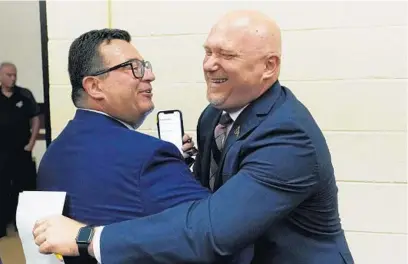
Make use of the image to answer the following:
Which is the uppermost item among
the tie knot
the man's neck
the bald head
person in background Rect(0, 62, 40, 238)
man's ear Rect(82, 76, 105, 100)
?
man's ear Rect(82, 76, 105, 100)

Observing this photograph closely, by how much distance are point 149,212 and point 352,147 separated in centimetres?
132

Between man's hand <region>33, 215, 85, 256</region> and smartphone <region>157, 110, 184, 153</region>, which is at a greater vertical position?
smartphone <region>157, 110, 184, 153</region>

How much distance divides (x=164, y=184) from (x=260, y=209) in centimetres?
20

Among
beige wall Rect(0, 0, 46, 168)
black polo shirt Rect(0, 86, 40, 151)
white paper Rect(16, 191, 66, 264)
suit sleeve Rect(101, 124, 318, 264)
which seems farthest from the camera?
beige wall Rect(0, 0, 46, 168)

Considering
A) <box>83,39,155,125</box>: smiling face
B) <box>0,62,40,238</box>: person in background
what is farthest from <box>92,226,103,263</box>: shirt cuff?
<box>0,62,40,238</box>: person in background

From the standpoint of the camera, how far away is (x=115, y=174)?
973 millimetres

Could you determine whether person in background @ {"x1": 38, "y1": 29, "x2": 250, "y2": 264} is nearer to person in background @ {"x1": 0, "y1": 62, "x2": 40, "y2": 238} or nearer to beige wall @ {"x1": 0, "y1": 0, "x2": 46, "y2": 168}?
person in background @ {"x1": 0, "y1": 62, "x2": 40, "y2": 238}

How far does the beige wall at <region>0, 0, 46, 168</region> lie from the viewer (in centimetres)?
405

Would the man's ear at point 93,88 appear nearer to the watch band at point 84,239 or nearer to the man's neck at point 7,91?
the watch band at point 84,239

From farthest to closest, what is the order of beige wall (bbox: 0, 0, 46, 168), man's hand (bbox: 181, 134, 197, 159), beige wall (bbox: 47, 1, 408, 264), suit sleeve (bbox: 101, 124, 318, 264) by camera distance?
beige wall (bbox: 0, 0, 46, 168) → beige wall (bbox: 47, 1, 408, 264) → man's hand (bbox: 181, 134, 197, 159) → suit sleeve (bbox: 101, 124, 318, 264)

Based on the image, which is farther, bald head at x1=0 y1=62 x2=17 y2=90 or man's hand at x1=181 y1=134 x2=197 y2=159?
bald head at x1=0 y1=62 x2=17 y2=90

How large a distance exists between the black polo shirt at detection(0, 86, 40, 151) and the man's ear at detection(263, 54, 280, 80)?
3.01 meters

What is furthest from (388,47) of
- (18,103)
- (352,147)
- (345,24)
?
(18,103)

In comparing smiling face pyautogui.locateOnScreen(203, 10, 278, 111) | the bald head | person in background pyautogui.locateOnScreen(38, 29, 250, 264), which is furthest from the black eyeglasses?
the bald head
